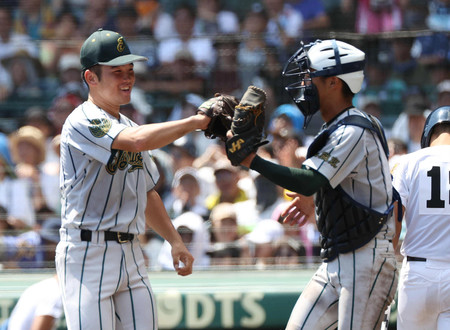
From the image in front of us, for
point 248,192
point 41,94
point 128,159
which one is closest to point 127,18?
point 41,94

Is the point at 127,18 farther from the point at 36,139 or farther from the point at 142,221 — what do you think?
the point at 142,221

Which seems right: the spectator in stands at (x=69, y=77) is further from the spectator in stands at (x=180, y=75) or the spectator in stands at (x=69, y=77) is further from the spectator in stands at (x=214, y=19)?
the spectator in stands at (x=214, y=19)

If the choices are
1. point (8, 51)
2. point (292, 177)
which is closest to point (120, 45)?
point (292, 177)

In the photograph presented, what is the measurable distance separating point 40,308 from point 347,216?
182 centimetres

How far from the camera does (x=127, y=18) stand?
25.6 ft

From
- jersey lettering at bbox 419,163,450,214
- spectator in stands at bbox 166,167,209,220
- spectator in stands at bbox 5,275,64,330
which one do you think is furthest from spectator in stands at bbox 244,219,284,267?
jersey lettering at bbox 419,163,450,214

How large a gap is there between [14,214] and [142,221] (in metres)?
2.50

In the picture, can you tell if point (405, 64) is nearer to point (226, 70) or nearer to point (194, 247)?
point (226, 70)

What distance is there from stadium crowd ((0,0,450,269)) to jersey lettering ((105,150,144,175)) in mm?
2139

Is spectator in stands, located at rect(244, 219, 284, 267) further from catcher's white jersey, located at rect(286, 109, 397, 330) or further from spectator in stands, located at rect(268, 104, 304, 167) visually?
catcher's white jersey, located at rect(286, 109, 397, 330)

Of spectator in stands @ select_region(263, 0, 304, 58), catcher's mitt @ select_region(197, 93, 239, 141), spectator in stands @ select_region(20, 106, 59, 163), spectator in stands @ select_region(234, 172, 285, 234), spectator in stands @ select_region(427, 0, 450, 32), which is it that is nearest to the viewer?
catcher's mitt @ select_region(197, 93, 239, 141)

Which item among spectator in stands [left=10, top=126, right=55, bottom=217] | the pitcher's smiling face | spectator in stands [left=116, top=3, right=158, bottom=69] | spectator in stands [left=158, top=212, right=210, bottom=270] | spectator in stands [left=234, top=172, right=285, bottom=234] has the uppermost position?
spectator in stands [left=116, top=3, right=158, bottom=69]

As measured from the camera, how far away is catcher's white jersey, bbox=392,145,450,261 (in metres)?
3.47

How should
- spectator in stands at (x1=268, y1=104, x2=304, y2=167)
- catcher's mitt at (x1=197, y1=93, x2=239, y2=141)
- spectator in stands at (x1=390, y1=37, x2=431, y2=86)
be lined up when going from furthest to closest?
spectator in stands at (x1=390, y1=37, x2=431, y2=86)
spectator in stands at (x1=268, y1=104, x2=304, y2=167)
catcher's mitt at (x1=197, y1=93, x2=239, y2=141)
